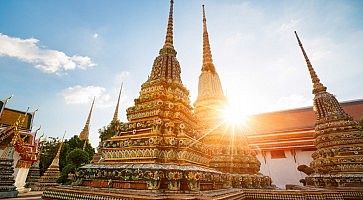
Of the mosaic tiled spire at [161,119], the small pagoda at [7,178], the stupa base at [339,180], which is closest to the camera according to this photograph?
the mosaic tiled spire at [161,119]

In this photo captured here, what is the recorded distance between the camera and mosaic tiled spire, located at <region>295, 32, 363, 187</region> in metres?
9.60

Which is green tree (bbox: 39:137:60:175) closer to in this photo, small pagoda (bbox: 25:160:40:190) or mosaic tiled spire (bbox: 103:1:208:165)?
small pagoda (bbox: 25:160:40:190)

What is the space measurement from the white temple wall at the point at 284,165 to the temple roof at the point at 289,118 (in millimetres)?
2475

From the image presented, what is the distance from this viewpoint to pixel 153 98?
24.5 feet

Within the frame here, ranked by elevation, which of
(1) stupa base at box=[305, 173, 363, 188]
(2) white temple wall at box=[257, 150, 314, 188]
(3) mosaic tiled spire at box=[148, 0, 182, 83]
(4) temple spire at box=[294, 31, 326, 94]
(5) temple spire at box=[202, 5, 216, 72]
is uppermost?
(5) temple spire at box=[202, 5, 216, 72]

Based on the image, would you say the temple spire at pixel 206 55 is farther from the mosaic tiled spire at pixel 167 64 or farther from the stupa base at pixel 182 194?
the stupa base at pixel 182 194

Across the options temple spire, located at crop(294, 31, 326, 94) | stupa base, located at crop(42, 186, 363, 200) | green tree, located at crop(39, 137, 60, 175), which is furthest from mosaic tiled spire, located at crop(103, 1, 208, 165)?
green tree, located at crop(39, 137, 60, 175)

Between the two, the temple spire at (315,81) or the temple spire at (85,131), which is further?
the temple spire at (85,131)

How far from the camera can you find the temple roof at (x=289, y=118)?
1912 cm

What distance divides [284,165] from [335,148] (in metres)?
6.69

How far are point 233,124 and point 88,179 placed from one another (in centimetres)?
844

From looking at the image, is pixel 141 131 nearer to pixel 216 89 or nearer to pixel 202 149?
pixel 202 149

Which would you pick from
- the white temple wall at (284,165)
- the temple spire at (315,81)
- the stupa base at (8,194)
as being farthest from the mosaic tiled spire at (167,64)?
the white temple wall at (284,165)

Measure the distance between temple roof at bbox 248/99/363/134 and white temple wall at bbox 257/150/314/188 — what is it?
247 cm
